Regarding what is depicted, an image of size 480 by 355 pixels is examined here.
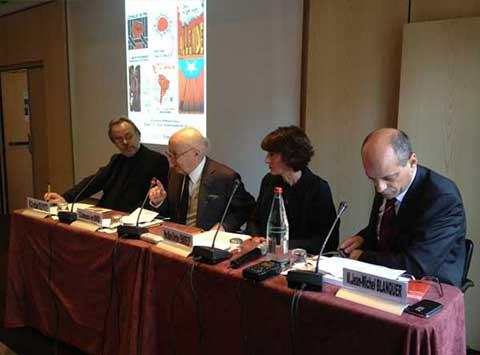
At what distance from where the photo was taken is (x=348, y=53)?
2711 mm

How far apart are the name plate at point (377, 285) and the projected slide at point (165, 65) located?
241 cm

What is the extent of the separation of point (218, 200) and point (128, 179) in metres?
0.78

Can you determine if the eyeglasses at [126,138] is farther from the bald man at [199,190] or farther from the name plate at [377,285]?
the name plate at [377,285]

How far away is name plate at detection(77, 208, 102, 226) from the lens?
2.06m

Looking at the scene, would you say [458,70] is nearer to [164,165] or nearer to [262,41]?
[262,41]

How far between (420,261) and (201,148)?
126cm

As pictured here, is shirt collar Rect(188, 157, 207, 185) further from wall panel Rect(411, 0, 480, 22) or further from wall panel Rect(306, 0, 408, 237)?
wall panel Rect(411, 0, 480, 22)

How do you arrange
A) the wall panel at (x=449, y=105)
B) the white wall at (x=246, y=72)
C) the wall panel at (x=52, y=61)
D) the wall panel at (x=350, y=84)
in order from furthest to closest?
the wall panel at (x=52, y=61) → the white wall at (x=246, y=72) → the wall panel at (x=350, y=84) → the wall panel at (x=449, y=105)

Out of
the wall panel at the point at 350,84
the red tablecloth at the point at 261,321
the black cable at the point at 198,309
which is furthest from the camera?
the wall panel at the point at 350,84

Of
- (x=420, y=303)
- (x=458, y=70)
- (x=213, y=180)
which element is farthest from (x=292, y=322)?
(x=458, y=70)

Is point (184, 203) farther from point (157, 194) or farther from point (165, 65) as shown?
point (165, 65)

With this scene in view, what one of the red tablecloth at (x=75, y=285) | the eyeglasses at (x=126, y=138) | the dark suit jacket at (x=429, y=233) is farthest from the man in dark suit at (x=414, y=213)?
the eyeglasses at (x=126, y=138)

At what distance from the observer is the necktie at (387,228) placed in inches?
65.2

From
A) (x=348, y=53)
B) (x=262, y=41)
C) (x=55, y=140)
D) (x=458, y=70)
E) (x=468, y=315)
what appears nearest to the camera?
(x=458, y=70)
